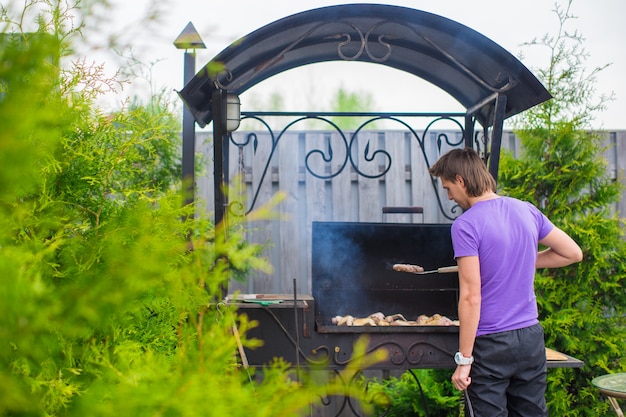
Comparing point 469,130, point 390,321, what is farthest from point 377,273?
point 469,130

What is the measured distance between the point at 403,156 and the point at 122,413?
17.7 feet

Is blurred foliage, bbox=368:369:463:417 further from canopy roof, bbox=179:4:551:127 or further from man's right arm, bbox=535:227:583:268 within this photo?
canopy roof, bbox=179:4:551:127

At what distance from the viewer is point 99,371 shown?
33.0 inches

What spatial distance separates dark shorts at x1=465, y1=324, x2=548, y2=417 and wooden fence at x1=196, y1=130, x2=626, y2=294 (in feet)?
8.92

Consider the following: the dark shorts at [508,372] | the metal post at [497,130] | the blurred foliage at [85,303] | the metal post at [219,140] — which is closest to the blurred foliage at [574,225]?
the metal post at [497,130]

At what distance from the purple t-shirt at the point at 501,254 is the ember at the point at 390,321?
2.75ft

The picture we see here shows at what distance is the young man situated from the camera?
2.93m

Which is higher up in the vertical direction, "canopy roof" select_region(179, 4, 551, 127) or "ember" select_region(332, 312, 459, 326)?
"canopy roof" select_region(179, 4, 551, 127)

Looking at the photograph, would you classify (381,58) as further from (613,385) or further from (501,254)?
(613,385)

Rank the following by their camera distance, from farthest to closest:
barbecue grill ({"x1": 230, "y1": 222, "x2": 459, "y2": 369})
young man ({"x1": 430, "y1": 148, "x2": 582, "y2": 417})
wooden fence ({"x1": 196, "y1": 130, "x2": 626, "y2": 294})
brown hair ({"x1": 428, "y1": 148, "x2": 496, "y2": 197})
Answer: wooden fence ({"x1": 196, "y1": 130, "x2": 626, "y2": 294}) < barbecue grill ({"x1": 230, "y1": 222, "x2": 459, "y2": 369}) < brown hair ({"x1": 428, "y1": 148, "x2": 496, "y2": 197}) < young man ({"x1": 430, "y1": 148, "x2": 582, "y2": 417})

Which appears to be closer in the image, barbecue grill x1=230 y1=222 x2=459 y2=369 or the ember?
the ember

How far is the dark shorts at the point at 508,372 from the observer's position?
9.77ft

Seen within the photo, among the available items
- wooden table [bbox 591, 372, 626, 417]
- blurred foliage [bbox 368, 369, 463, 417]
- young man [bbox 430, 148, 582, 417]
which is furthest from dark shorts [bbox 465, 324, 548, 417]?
blurred foliage [bbox 368, 369, 463, 417]

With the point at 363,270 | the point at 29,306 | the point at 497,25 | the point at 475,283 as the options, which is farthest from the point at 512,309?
the point at 29,306
